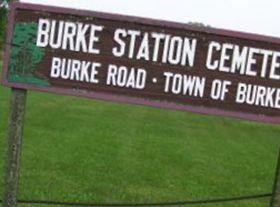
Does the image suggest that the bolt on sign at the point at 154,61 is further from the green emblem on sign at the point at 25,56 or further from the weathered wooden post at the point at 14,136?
the weathered wooden post at the point at 14,136

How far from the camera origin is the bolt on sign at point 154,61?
688cm

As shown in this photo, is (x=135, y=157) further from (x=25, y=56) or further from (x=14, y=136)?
(x=25, y=56)

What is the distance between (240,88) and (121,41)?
1135mm

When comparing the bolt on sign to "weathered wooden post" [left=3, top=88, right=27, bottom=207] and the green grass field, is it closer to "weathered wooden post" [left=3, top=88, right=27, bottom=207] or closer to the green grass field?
"weathered wooden post" [left=3, top=88, right=27, bottom=207]

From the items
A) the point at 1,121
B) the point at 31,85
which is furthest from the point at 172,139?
the point at 31,85

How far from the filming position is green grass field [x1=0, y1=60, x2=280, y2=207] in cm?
1181

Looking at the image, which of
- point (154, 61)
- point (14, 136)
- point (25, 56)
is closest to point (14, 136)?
point (14, 136)

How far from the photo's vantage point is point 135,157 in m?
15.4

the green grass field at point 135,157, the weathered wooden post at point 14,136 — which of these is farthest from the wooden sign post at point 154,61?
the green grass field at point 135,157

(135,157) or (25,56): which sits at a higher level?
(25,56)

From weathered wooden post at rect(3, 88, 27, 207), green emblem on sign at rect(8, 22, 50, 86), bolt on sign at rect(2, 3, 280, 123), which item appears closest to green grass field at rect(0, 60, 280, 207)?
weathered wooden post at rect(3, 88, 27, 207)

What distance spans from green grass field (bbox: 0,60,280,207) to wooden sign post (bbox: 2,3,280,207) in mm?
4067

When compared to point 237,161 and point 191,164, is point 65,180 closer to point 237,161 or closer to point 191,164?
point 191,164

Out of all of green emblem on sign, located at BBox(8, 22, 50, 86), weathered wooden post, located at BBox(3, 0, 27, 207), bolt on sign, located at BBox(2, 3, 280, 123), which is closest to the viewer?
bolt on sign, located at BBox(2, 3, 280, 123)
